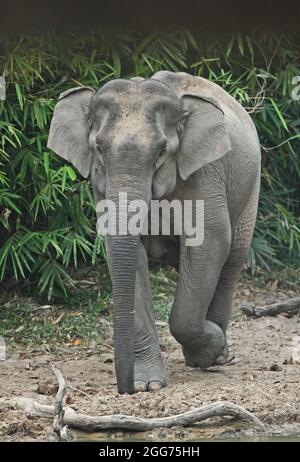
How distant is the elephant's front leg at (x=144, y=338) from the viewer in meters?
5.23

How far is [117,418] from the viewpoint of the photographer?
407cm

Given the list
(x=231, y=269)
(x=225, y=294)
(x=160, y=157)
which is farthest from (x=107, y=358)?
(x=160, y=157)

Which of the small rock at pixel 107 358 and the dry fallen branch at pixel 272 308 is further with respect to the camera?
the dry fallen branch at pixel 272 308

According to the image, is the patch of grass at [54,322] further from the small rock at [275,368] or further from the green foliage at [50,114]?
the small rock at [275,368]

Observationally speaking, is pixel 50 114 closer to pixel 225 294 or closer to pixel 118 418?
pixel 225 294

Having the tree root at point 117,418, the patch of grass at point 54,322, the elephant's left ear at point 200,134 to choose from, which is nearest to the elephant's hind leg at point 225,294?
the elephant's left ear at point 200,134

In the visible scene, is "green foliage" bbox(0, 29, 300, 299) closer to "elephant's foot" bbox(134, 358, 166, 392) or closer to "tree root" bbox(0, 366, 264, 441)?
"elephant's foot" bbox(134, 358, 166, 392)

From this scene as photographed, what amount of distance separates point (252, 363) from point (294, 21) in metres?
5.28

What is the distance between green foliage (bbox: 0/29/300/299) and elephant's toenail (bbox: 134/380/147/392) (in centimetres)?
254

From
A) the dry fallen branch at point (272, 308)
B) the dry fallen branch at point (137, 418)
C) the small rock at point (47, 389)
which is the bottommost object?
the small rock at point (47, 389)

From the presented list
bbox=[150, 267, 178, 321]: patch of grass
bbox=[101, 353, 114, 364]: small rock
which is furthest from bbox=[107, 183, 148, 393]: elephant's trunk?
bbox=[150, 267, 178, 321]: patch of grass

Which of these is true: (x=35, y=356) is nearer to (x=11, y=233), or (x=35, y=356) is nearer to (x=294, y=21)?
(x=11, y=233)

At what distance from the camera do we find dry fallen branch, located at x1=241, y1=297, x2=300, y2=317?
Answer: 7.84 m

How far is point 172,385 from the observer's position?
529cm
